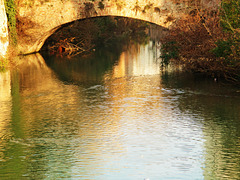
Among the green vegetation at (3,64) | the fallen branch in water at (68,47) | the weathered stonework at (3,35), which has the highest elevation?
the weathered stonework at (3,35)

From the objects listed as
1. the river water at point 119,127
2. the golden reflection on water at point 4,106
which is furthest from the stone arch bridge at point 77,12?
the golden reflection on water at point 4,106

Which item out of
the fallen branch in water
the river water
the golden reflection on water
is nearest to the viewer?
the river water

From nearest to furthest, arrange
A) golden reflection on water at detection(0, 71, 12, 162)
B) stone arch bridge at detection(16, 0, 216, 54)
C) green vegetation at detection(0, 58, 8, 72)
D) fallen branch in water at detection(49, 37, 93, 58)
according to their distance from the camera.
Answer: golden reflection on water at detection(0, 71, 12, 162) < green vegetation at detection(0, 58, 8, 72) < stone arch bridge at detection(16, 0, 216, 54) < fallen branch in water at detection(49, 37, 93, 58)

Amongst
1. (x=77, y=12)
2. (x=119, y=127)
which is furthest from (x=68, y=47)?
(x=119, y=127)

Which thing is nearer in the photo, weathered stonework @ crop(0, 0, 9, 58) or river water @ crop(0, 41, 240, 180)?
river water @ crop(0, 41, 240, 180)

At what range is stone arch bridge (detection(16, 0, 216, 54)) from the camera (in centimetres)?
1981

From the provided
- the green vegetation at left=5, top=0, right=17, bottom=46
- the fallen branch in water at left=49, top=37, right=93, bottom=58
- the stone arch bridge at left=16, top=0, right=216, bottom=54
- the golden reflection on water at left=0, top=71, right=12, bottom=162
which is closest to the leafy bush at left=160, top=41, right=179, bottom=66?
the stone arch bridge at left=16, top=0, right=216, bottom=54

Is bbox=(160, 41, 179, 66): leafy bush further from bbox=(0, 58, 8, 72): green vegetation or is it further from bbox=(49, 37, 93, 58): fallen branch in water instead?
bbox=(49, 37, 93, 58): fallen branch in water

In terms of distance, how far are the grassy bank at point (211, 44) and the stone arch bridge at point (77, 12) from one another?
4915 millimetres

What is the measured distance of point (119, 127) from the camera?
8.43 meters

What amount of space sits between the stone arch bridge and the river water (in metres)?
5.48

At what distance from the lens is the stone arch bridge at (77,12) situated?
65.0 ft

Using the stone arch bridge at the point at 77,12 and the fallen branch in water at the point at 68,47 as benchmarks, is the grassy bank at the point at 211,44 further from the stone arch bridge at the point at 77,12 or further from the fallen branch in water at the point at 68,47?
the fallen branch in water at the point at 68,47

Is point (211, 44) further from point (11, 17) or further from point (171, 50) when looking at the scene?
point (11, 17)
